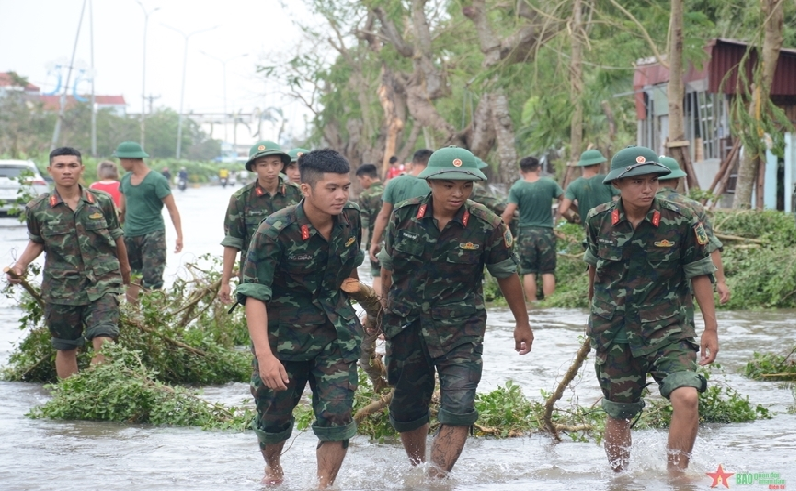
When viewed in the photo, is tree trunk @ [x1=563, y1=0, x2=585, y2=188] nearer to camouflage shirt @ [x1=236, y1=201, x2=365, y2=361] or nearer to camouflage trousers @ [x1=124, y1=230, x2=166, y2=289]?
camouflage trousers @ [x1=124, y1=230, x2=166, y2=289]

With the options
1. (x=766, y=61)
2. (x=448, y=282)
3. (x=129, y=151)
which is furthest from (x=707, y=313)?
(x=766, y=61)

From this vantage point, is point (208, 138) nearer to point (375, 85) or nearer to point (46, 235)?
point (375, 85)

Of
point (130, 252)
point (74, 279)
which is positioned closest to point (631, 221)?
point (74, 279)

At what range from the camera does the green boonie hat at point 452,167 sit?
18.6 feet

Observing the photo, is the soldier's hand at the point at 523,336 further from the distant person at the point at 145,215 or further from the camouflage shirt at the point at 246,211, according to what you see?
the distant person at the point at 145,215

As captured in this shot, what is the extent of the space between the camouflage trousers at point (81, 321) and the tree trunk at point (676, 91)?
10.0 m

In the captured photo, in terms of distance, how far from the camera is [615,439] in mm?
6008

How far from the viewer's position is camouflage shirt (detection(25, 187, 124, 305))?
8.15 meters

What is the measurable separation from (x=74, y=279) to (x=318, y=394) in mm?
3229

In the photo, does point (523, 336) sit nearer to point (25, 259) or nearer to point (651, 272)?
point (651, 272)

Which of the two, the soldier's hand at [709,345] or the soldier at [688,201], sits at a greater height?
the soldier at [688,201]

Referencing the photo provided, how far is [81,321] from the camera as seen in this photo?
834 cm

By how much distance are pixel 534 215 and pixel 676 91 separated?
14.2 feet

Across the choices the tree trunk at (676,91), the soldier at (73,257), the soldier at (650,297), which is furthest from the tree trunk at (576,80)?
the soldier at (650,297)
